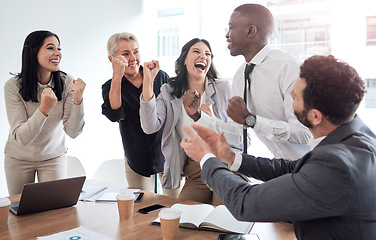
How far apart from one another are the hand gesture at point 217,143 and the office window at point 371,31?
8.43ft

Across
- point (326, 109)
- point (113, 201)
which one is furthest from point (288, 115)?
point (113, 201)

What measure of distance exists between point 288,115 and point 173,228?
84cm

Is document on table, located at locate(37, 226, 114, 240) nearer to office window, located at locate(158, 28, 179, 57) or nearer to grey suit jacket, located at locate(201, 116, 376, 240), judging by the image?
grey suit jacket, located at locate(201, 116, 376, 240)

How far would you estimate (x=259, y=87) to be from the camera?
192cm

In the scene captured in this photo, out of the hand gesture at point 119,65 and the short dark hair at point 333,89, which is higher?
the hand gesture at point 119,65

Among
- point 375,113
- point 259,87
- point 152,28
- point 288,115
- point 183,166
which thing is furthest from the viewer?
point 152,28

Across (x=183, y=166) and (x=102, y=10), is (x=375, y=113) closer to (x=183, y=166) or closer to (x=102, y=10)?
(x=183, y=166)

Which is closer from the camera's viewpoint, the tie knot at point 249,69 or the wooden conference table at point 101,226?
the wooden conference table at point 101,226

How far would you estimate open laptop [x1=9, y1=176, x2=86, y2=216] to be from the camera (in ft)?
5.05

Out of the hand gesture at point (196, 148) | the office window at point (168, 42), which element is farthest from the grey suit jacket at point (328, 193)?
the office window at point (168, 42)

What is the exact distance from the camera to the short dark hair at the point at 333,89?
1008mm

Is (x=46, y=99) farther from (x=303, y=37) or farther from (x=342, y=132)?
(x=303, y=37)

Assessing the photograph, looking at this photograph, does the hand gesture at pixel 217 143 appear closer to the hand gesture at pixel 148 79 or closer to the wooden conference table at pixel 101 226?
the wooden conference table at pixel 101 226

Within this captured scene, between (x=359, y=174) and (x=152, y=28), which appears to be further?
(x=152, y=28)
